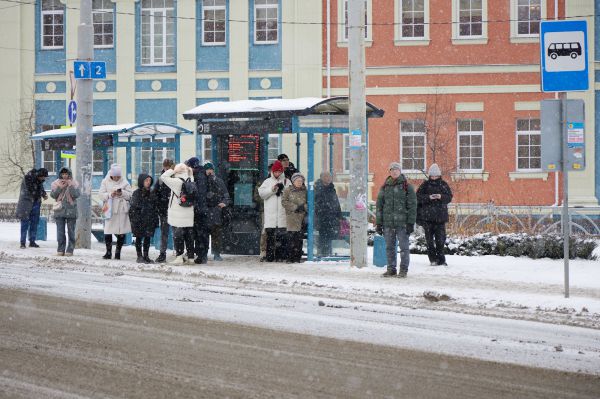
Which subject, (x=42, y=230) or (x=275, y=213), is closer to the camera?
(x=275, y=213)

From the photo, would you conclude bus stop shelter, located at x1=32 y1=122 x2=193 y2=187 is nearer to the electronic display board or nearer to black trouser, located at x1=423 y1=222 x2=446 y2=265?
the electronic display board

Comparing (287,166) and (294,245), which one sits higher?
(287,166)

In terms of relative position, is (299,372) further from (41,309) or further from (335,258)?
(335,258)

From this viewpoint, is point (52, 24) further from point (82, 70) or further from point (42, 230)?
point (82, 70)

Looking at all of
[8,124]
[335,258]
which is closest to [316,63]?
[8,124]

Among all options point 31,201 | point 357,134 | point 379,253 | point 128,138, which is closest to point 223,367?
point 357,134

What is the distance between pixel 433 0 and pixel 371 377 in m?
27.0

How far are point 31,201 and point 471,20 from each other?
16.9m

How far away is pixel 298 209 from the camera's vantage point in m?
18.1

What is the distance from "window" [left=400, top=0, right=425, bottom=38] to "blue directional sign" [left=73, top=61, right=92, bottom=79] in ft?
49.0

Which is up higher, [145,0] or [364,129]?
[145,0]

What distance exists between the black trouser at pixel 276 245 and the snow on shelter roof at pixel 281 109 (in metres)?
2.07

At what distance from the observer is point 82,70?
68.9 feet

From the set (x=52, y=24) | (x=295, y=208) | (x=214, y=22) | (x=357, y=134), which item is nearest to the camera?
(x=357, y=134)
